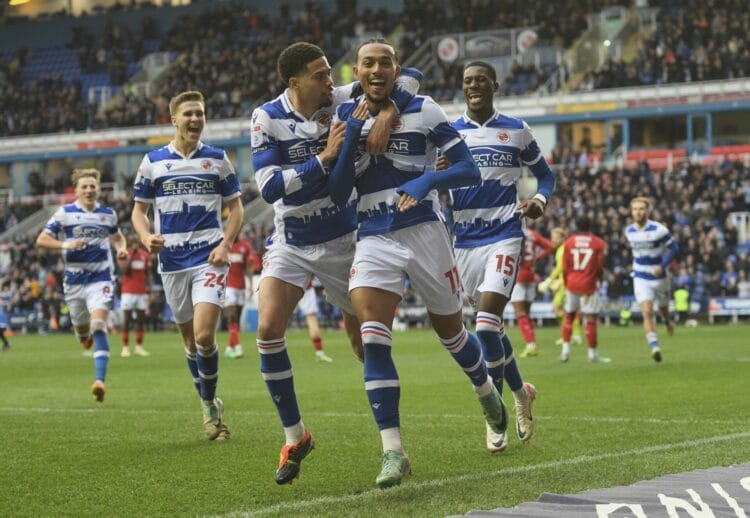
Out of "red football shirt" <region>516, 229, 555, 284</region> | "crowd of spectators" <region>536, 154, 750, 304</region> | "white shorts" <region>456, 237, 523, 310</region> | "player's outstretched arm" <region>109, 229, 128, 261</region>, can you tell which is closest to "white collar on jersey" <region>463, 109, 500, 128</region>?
"white shorts" <region>456, 237, 523, 310</region>

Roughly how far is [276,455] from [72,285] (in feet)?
20.2

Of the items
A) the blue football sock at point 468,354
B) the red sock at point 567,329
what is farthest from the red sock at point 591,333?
the blue football sock at point 468,354

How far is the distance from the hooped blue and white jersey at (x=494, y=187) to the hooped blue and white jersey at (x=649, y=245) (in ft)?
29.9

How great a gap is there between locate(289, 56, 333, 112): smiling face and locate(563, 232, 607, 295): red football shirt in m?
12.0

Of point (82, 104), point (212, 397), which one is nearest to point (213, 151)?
point (212, 397)

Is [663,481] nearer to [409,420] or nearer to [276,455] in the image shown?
[276,455]

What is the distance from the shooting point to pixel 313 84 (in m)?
7.22

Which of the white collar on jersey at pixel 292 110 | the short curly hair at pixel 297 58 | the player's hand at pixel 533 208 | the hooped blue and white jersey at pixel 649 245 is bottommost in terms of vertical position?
the hooped blue and white jersey at pixel 649 245

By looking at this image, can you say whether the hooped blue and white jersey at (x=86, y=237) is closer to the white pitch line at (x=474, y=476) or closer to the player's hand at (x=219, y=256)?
the player's hand at (x=219, y=256)

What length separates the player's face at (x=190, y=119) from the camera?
10000 millimetres

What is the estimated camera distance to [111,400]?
13.7 metres

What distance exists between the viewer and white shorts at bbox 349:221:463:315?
6.94 metres

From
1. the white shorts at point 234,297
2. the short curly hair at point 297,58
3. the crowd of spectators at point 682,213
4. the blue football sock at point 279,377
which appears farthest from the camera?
the crowd of spectators at point 682,213

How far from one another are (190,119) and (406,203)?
3.72 metres
